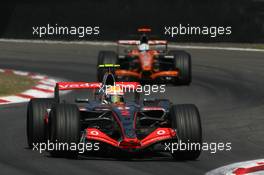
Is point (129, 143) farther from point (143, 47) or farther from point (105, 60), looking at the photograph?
point (143, 47)

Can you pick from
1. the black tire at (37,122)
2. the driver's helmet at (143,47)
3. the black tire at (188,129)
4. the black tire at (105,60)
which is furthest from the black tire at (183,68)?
the black tire at (188,129)

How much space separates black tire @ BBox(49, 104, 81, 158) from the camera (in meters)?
14.9

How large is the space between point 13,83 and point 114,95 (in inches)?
456

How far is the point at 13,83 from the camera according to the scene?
28.1 meters

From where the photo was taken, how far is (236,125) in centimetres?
1967

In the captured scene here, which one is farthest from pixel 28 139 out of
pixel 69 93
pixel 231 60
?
pixel 231 60

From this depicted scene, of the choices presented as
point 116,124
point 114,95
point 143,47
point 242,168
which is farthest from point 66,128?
point 143,47

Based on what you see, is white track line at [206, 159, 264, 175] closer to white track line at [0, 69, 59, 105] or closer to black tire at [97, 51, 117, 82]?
white track line at [0, 69, 59, 105]

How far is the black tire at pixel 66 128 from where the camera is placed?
49.0 feet

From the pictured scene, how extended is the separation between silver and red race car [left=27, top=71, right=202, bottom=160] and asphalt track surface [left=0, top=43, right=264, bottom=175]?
286mm

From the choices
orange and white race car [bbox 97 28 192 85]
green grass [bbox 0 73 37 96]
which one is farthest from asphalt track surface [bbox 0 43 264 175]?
green grass [bbox 0 73 37 96]

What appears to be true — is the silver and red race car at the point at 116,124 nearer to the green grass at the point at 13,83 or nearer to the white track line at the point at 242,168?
the white track line at the point at 242,168

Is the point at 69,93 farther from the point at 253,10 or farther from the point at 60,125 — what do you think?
→ the point at 253,10

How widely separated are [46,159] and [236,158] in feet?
9.62
